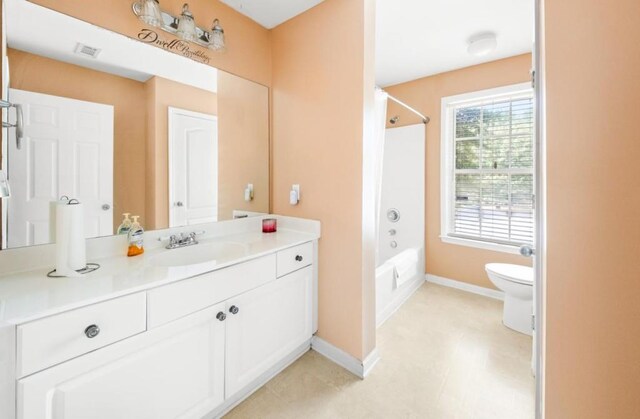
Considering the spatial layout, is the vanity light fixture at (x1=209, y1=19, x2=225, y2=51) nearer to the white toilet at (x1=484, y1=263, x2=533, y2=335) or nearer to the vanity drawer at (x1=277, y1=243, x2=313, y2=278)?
the vanity drawer at (x1=277, y1=243, x2=313, y2=278)

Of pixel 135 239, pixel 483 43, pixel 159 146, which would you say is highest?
pixel 483 43

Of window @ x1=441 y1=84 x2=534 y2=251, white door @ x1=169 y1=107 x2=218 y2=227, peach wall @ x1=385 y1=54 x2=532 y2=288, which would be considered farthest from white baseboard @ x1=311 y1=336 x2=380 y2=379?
window @ x1=441 y1=84 x2=534 y2=251

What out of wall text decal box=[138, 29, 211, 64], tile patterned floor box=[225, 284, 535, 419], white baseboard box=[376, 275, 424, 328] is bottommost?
tile patterned floor box=[225, 284, 535, 419]

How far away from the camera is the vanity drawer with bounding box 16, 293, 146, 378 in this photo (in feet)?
2.49

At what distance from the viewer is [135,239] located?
1398 millimetres

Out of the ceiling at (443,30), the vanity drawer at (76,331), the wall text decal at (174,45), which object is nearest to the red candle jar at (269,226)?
the vanity drawer at (76,331)

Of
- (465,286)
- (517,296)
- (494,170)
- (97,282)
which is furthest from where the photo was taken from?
(465,286)

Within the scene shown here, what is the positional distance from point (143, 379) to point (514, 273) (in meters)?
2.68

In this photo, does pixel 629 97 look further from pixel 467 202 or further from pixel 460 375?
pixel 467 202

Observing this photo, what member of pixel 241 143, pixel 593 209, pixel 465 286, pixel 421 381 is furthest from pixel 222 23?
pixel 465 286

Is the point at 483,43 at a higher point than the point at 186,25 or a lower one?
higher

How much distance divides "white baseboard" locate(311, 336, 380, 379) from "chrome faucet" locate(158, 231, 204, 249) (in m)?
1.09

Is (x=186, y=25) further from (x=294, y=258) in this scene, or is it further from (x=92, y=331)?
(x=92, y=331)

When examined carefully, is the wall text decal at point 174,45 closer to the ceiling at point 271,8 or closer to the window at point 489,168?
the ceiling at point 271,8
